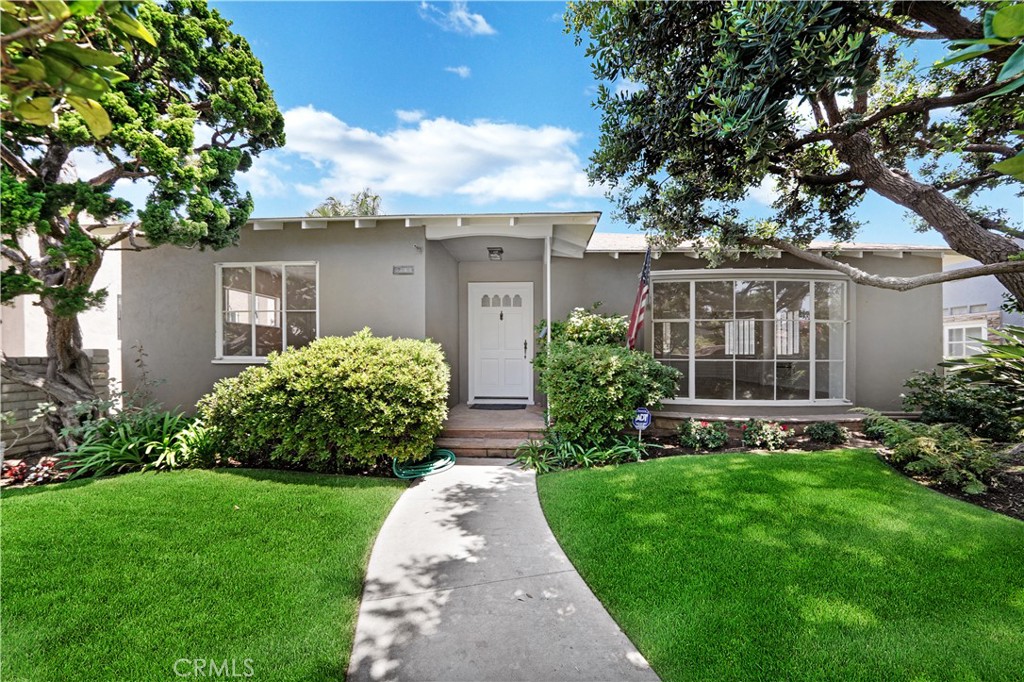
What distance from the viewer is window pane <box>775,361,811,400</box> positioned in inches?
312

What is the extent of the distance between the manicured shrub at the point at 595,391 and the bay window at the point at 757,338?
1958 mm

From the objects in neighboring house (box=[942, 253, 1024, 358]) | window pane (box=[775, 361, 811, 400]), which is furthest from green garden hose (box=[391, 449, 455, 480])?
neighboring house (box=[942, 253, 1024, 358])

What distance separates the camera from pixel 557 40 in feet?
18.4

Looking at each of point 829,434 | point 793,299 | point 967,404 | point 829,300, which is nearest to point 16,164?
point 793,299

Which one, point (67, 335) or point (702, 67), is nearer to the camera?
point (702, 67)

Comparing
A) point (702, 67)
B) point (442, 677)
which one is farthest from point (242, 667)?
point (702, 67)

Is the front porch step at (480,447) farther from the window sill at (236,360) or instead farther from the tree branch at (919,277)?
the tree branch at (919,277)

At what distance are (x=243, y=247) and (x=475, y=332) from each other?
4.76 metres

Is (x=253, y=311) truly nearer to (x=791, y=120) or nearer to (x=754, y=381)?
(x=791, y=120)

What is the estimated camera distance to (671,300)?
820cm

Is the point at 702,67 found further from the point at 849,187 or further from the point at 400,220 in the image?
the point at 400,220

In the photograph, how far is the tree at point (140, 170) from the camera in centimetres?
498

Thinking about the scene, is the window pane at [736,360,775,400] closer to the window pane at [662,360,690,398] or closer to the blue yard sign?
the window pane at [662,360,690,398]

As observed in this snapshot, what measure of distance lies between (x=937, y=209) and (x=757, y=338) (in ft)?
10.8
